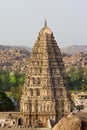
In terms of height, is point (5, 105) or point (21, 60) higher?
point (21, 60)

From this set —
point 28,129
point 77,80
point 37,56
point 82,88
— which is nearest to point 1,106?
point 37,56

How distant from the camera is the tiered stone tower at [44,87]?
30328 mm

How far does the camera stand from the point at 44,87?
101ft

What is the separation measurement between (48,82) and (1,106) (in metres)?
14.6

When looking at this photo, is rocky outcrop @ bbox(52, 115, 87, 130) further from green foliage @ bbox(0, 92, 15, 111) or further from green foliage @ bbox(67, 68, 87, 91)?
green foliage @ bbox(67, 68, 87, 91)

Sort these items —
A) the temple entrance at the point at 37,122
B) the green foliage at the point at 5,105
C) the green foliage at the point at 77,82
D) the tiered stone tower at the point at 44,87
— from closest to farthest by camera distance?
the temple entrance at the point at 37,122 < the tiered stone tower at the point at 44,87 < the green foliage at the point at 5,105 < the green foliage at the point at 77,82

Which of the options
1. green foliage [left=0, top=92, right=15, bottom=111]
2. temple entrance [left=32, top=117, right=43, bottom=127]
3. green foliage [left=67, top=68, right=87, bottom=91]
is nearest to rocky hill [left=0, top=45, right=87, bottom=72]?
green foliage [left=67, top=68, right=87, bottom=91]

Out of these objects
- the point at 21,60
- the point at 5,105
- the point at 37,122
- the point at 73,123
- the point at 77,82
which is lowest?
the point at 37,122

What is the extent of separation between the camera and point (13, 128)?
25.2m

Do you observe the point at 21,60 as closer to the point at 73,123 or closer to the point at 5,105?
the point at 5,105

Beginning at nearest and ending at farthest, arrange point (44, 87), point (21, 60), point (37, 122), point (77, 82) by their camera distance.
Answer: point (37, 122) < point (44, 87) < point (77, 82) < point (21, 60)

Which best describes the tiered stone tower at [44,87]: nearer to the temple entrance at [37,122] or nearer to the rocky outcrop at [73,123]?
the temple entrance at [37,122]

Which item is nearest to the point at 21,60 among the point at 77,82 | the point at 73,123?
the point at 77,82

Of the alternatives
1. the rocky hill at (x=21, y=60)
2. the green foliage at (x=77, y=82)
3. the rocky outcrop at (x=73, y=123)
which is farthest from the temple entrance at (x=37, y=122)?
the rocky hill at (x=21, y=60)
